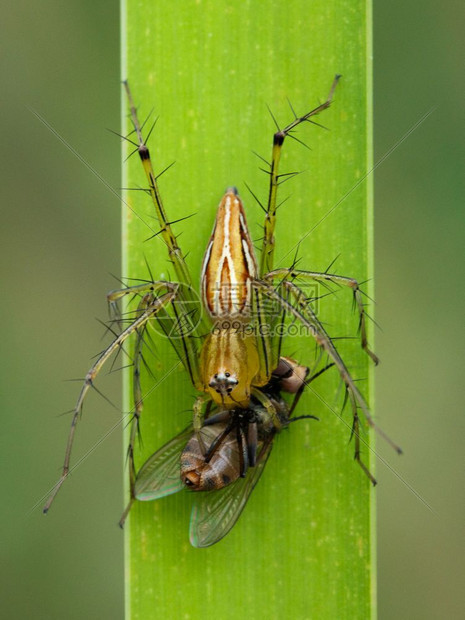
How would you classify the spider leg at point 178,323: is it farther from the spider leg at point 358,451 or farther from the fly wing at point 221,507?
the spider leg at point 358,451

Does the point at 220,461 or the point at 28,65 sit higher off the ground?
the point at 28,65

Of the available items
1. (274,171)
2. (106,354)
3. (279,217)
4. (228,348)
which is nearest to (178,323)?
(228,348)

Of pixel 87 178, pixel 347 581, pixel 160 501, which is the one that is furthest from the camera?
pixel 87 178

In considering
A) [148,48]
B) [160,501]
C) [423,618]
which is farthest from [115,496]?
[148,48]

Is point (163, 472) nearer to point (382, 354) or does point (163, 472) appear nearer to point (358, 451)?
point (358, 451)

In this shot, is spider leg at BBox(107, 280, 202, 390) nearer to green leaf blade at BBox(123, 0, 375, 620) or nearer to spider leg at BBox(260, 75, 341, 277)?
green leaf blade at BBox(123, 0, 375, 620)

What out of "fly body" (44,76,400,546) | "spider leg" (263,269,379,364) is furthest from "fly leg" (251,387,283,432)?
"spider leg" (263,269,379,364)

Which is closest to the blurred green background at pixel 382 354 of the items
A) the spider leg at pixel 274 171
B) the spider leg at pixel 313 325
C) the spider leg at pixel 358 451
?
the spider leg at pixel 358 451

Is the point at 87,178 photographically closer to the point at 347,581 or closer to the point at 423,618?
the point at 347,581
